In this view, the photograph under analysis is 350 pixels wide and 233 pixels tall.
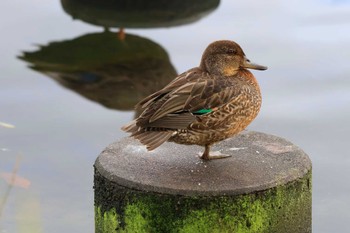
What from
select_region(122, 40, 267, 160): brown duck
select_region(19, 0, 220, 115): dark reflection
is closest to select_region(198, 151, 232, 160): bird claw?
select_region(122, 40, 267, 160): brown duck

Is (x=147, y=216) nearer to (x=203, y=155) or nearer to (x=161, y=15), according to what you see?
(x=203, y=155)

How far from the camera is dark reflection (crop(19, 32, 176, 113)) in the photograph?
7.97 meters

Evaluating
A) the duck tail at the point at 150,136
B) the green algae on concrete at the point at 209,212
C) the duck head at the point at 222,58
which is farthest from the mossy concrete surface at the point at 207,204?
the duck head at the point at 222,58

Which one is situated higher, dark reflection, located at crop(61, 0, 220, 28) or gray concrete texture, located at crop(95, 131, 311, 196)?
gray concrete texture, located at crop(95, 131, 311, 196)

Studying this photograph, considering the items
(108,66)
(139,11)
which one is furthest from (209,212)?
(139,11)

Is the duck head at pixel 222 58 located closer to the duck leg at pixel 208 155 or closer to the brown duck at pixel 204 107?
the brown duck at pixel 204 107

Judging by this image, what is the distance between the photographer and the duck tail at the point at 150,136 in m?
4.61

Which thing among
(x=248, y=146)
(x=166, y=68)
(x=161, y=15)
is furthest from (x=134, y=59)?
(x=248, y=146)

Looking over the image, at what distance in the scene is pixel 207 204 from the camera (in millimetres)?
4422

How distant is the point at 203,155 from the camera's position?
16.3 feet

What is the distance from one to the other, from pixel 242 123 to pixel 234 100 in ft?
0.38

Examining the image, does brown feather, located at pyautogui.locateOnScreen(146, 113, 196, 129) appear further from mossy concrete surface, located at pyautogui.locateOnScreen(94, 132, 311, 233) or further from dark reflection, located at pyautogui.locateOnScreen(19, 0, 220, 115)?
dark reflection, located at pyautogui.locateOnScreen(19, 0, 220, 115)

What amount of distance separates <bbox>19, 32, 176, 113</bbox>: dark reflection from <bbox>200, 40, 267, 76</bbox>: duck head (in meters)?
2.66

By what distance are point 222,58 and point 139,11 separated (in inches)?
196
